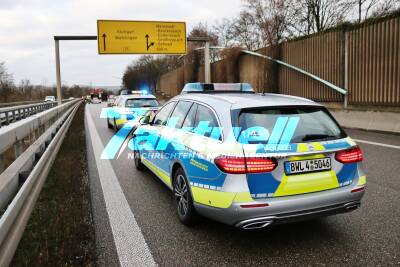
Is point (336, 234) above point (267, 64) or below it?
below

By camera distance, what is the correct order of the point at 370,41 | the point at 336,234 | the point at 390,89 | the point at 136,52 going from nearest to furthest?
1. the point at 336,234
2. the point at 390,89
3. the point at 370,41
4. the point at 136,52

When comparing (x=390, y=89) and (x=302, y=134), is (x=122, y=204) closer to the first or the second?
(x=302, y=134)

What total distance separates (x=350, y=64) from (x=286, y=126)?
11679 millimetres

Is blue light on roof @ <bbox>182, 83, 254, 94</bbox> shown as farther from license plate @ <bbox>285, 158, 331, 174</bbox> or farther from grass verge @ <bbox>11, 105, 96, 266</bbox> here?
license plate @ <bbox>285, 158, 331, 174</bbox>

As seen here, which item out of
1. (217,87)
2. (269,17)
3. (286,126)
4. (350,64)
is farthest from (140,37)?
(286,126)

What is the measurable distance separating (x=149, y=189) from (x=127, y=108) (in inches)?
308

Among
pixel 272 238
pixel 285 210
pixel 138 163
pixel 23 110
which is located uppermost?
pixel 23 110

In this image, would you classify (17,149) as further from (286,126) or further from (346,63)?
(346,63)

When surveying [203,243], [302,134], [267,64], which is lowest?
[203,243]

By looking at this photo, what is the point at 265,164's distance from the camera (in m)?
3.44

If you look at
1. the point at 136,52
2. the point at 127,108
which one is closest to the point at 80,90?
the point at 136,52

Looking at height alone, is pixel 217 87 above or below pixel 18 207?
Result: above

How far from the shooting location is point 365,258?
3.44 meters

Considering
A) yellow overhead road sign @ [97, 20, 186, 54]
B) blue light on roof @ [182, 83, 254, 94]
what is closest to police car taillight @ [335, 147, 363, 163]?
blue light on roof @ [182, 83, 254, 94]
